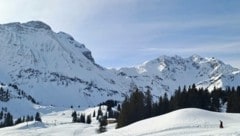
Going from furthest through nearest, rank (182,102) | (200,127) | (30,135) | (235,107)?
(182,102), (235,107), (30,135), (200,127)

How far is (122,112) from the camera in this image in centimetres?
12250

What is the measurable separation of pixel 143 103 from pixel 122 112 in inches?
266

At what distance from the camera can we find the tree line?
12162 centimetres

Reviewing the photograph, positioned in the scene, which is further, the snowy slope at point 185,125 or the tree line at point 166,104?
the tree line at point 166,104

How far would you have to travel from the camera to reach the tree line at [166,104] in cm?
12162

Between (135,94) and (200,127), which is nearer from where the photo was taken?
(200,127)

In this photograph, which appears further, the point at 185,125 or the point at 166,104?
the point at 166,104

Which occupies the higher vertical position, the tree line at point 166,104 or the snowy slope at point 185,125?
the tree line at point 166,104

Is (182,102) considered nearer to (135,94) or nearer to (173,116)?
(135,94)

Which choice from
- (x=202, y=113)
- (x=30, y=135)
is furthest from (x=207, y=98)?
(x=202, y=113)

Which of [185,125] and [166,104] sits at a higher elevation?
[166,104]

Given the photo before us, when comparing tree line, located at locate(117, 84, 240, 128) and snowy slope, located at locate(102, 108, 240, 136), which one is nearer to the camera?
snowy slope, located at locate(102, 108, 240, 136)

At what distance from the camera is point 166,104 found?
136750mm

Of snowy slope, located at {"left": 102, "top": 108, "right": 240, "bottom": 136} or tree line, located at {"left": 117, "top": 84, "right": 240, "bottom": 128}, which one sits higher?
tree line, located at {"left": 117, "top": 84, "right": 240, "bottom": 128}
